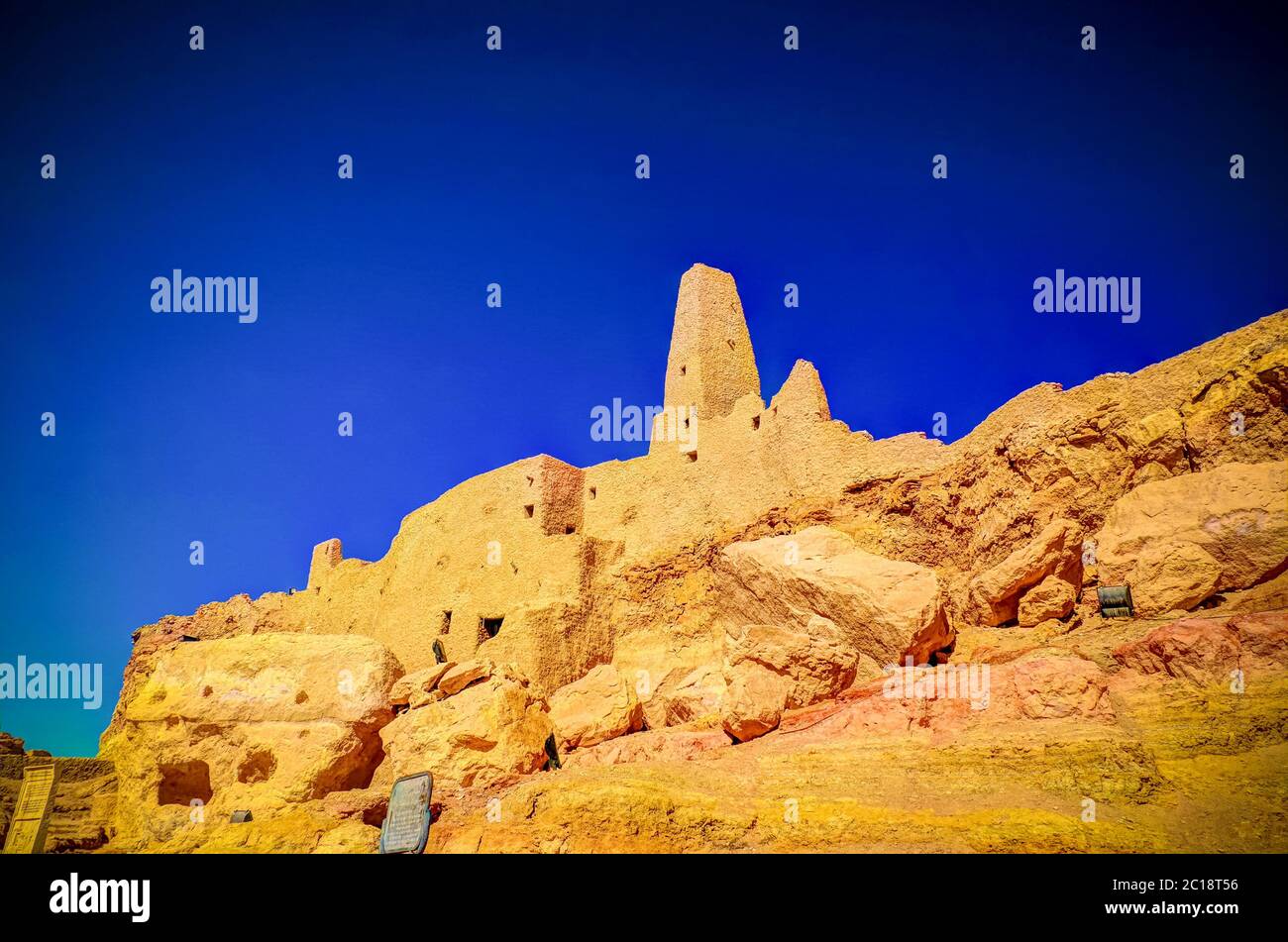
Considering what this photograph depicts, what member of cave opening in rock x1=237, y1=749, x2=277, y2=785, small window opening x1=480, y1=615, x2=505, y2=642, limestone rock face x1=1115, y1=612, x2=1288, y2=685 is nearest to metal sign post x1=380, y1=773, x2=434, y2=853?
cave opening in rock x1=237, y1=749, x2=277, y2=785

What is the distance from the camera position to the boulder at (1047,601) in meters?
13.8

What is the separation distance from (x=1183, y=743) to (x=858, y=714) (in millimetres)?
3812

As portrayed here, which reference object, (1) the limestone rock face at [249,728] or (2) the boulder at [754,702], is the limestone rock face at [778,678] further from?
(1) the limestone rock face at [249,728]

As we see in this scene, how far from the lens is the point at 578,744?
1477 centimetres

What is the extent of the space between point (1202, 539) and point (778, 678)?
6.62 m

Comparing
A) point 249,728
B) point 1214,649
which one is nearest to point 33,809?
point 249,728

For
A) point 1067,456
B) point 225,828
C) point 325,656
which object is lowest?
point 225,828

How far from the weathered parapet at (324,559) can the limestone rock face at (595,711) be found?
82.7 feet

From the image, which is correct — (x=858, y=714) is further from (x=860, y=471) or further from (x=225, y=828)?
(x=860, y=471)

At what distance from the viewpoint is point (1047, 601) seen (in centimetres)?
1388

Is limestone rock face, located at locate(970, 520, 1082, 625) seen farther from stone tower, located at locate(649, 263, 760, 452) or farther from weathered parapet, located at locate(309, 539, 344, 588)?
weathered parapet, located at locate(309, 539, 344, 588)
